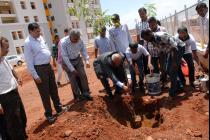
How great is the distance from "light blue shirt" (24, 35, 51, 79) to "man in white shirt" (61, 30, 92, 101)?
63cm

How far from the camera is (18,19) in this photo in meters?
42.6

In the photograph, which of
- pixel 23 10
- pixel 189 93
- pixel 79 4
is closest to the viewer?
pixel 189 93

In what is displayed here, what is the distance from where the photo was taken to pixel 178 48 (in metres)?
6.27

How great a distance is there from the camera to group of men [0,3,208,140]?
4887 mm

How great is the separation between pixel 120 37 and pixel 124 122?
2315 mm

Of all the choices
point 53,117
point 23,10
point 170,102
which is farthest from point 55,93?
point 23,10

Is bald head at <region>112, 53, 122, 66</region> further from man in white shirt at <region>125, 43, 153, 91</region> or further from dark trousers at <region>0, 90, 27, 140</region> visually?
dark trousers at <region>0, 90, 27, 140</region>

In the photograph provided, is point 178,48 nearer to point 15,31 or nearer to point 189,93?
point 189,93

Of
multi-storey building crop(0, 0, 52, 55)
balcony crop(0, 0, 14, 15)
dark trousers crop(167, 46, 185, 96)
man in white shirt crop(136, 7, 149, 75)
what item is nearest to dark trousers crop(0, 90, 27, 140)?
dark trousers crop(167, 46, 185, 96)

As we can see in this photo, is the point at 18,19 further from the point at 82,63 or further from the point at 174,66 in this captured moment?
the point at 174,66

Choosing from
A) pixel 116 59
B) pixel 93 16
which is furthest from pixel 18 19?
pixel 116 59

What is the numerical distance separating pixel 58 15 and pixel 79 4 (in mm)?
39504

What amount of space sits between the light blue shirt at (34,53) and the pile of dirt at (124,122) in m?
1.06

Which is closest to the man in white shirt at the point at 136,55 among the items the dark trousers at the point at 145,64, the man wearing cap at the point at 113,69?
the dark trousers at the point at 145,64
